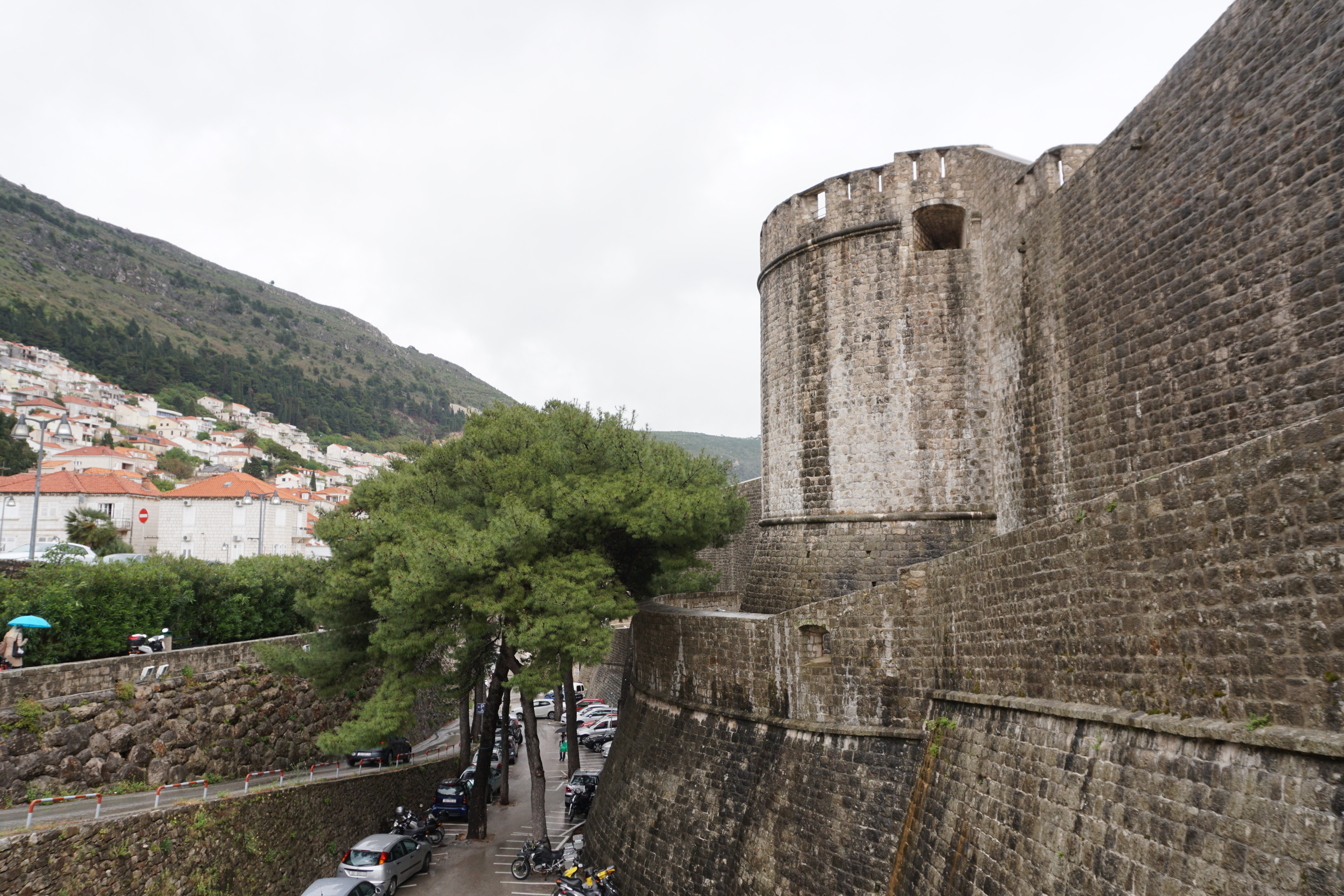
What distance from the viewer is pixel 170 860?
1237 cm

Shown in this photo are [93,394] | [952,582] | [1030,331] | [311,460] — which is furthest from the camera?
[311,460]

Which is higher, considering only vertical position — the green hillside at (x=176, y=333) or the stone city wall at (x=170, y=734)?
the green hillside at (x=176, y=333)

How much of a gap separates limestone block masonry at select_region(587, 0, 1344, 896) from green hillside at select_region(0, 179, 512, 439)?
140 metres

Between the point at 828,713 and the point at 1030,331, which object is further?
the point at 1030,331

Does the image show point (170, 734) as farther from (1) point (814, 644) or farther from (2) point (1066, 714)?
(2) point (1066, 714)

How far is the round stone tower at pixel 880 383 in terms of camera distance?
517 inches

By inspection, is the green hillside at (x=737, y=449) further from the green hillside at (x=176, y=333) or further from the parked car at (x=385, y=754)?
the parked car at (x=385, y=754)

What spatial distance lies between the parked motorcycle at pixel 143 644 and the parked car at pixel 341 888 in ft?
27.1

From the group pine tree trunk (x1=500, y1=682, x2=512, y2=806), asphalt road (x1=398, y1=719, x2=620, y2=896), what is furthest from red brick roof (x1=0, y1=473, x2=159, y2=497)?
pine tree trunk (x1=500, y1=682, x2=512, y2=806)

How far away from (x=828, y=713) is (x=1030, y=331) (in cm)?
677

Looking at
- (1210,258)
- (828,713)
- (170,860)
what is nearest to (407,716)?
(170,860)

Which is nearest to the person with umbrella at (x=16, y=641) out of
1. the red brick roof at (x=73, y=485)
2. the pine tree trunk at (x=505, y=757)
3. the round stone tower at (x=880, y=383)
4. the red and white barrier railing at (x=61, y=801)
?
the red and white barrier railing at (x=61, y=801)

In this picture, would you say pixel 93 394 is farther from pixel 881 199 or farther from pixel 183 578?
pixel 881 199

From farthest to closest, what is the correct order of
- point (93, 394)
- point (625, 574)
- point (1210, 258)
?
point (93, 394) → point (625, 574) → point (1210, 258)
